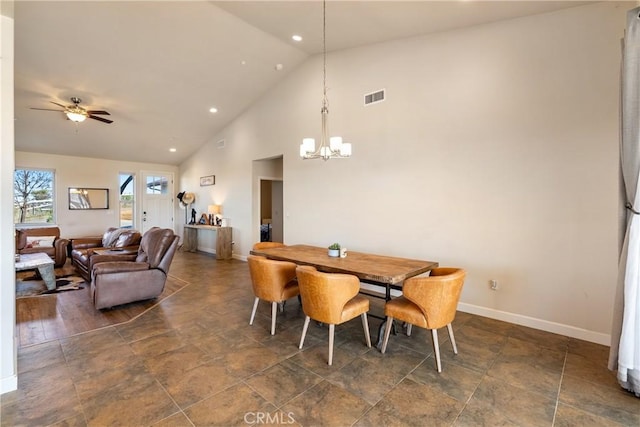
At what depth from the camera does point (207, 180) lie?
329 inches

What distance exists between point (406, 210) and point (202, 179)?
665 cm

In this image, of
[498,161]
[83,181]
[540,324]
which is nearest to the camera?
[540,324]

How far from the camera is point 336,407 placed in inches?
77.3

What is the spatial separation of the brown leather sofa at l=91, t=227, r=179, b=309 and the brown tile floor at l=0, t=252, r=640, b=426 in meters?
0.63

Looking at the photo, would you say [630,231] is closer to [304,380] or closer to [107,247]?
[304,380]

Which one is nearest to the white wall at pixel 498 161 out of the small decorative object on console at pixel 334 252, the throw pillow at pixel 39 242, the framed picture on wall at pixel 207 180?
the small decorative object on console at pixel 334 252

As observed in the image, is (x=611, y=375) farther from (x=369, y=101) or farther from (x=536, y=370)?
(x=369, y=101)

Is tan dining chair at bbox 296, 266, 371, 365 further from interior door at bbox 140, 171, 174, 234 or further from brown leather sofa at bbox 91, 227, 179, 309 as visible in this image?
interior door at bbox 140, 171, 174, 234

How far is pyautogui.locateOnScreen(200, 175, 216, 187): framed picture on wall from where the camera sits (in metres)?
8.12

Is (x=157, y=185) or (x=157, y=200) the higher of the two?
(x=157, y=185)

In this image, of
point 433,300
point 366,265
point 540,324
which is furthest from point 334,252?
point 540,324

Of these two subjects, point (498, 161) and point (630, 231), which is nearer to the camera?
point (630, 231)

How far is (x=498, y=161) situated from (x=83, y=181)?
9.98 metres

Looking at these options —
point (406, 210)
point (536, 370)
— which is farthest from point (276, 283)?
point (536, 370)
